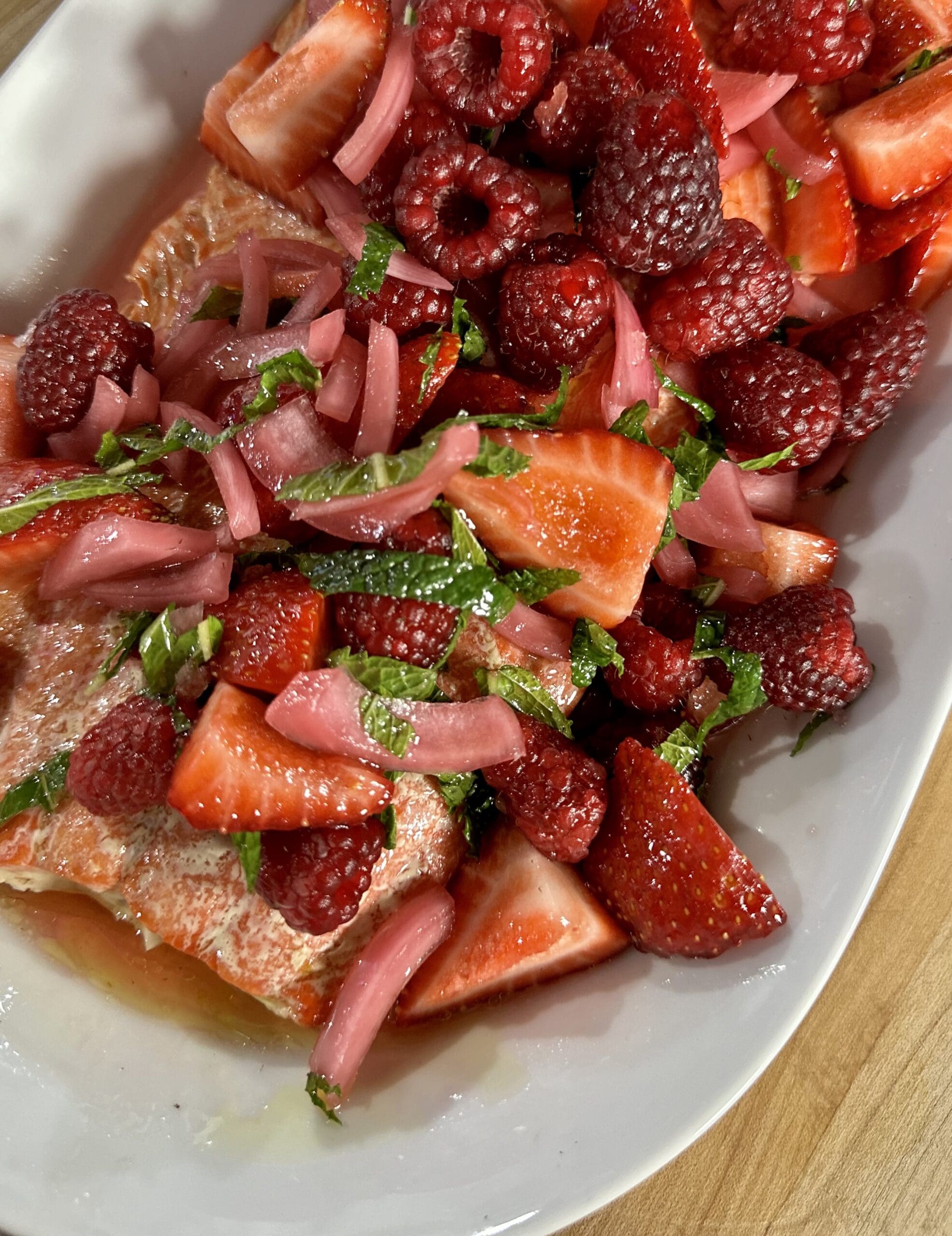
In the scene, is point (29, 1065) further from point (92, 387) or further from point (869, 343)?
point (869, 343)

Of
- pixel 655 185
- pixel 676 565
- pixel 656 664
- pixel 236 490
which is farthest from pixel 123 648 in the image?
pixel 655 185

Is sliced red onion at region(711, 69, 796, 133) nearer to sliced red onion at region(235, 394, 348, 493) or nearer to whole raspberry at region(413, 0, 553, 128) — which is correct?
whole raspberry at region(413, 0, 553, 128)

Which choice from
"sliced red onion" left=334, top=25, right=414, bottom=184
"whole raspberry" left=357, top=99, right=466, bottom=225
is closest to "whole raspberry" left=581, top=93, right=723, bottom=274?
"whole raspberry" left=357, top=99, right=466, bottom=225

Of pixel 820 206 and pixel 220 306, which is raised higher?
pixel 820 206

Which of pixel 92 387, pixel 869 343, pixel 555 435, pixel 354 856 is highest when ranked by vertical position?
pixel 869 343

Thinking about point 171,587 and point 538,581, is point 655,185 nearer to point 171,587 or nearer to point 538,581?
point 538,581

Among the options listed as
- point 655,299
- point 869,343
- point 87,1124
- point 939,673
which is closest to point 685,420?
point 655,299

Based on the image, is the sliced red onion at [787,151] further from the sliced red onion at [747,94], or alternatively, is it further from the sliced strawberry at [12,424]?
the sliced strawberry at [12,424]
